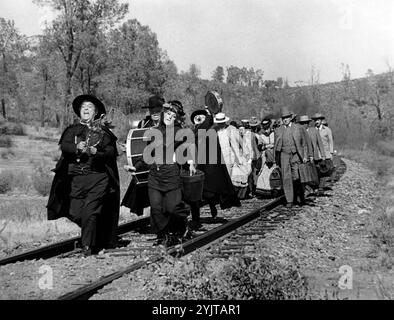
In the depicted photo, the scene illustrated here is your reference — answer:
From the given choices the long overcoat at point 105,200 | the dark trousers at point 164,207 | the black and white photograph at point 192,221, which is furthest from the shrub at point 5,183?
the dark trousers at point 164,207

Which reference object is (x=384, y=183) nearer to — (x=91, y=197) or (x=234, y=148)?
(x=234, y=148)

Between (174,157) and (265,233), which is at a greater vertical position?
(174,157)

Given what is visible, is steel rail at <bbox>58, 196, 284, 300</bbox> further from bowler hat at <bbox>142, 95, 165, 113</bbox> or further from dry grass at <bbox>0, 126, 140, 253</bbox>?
dry grass at <bbox>0, 126, 140, 253</bbox>

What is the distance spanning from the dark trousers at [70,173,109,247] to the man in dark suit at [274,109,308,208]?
249 inches

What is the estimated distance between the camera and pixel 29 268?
810 cm

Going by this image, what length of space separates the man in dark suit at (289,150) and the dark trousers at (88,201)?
6.31 meters

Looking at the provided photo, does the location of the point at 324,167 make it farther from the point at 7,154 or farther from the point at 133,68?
the point at 133,68

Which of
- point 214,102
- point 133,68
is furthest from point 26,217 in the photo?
point 133,68

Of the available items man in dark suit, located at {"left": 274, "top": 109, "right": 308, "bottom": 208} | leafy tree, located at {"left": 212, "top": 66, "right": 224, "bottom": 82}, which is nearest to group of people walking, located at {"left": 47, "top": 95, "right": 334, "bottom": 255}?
man in dark suit, located at {"left": 274, "top": 109, "right": 308, "bottom": 208}

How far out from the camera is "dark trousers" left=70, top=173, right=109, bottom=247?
29.1 ft

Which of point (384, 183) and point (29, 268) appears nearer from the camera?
point (29, 268)

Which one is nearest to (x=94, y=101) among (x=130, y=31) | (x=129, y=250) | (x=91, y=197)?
(x=91, y=197)
